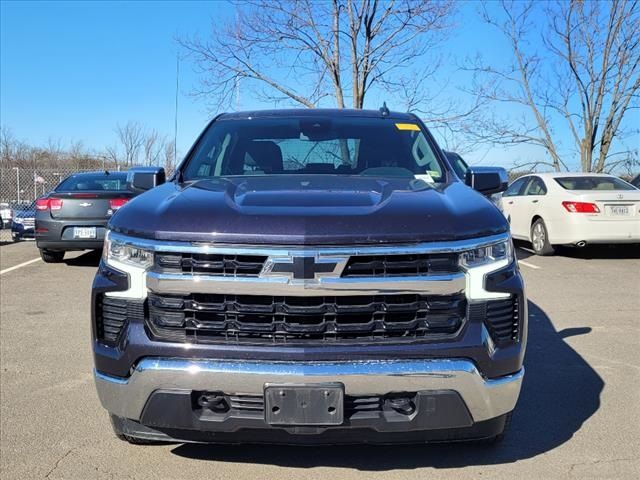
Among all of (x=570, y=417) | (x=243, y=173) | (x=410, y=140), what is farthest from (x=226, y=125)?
(x=570, y=417)

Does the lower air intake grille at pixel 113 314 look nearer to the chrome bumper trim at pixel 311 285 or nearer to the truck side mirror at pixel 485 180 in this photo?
the chrome bumper trim at pixel 311 285

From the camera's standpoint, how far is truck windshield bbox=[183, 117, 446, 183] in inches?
147

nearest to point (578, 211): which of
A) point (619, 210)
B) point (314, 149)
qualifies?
point (619, 210)

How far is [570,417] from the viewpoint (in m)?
3.60

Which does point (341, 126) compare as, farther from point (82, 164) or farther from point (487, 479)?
point (82, 164)

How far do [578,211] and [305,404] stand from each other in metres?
8.92

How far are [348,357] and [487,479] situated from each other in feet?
3.47

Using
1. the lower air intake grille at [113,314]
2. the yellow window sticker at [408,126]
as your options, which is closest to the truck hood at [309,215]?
the lower air intake grille at [113,314]

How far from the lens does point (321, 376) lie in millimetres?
2350

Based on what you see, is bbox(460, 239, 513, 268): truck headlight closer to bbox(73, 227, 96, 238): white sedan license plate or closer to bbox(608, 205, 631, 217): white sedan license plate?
bbox(73, 227, 96, 238): white sedan license plate

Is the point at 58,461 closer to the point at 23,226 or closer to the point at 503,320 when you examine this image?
the point at 503,320

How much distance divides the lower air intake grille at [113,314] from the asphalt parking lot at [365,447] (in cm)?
79

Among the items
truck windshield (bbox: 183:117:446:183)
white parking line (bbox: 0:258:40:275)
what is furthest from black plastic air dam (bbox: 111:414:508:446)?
white parking line (bbox: 0:258:40:275)

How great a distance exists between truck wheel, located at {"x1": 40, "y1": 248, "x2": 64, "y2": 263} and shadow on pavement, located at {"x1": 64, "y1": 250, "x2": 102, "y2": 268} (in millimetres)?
157
